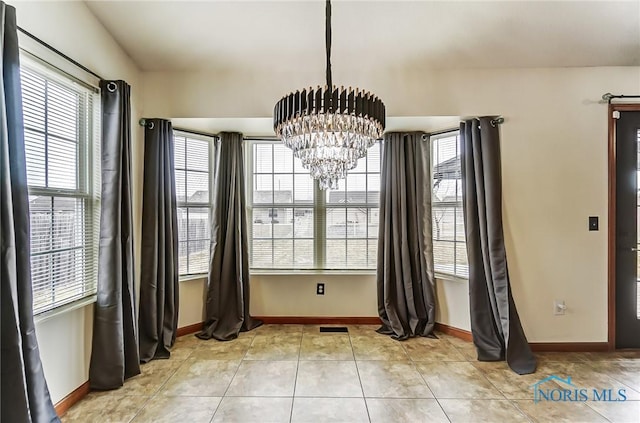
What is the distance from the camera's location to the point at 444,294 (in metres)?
2.94

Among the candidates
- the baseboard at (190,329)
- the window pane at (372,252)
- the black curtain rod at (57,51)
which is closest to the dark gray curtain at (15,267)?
the black curtain rod at (57,51)

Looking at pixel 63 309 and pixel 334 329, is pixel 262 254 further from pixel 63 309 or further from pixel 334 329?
pixel 63 309

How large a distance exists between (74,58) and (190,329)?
8.22 ft

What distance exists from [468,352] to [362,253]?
4.47 ft

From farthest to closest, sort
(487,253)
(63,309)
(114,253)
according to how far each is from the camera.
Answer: (487,253), (114,253), (63,309)

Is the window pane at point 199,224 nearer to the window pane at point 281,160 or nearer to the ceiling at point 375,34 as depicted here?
the window pane at point 281,160

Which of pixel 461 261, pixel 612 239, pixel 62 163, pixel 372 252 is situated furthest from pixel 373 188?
pixel 62 163

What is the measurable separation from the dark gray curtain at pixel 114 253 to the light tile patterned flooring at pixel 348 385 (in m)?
0.20

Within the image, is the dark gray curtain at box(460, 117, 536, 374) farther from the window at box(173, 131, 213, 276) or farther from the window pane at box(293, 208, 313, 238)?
the window at box(173, 131, 213, 276)

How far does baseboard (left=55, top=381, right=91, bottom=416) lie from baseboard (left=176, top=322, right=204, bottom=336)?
0.91 meters

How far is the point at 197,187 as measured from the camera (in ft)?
9.95

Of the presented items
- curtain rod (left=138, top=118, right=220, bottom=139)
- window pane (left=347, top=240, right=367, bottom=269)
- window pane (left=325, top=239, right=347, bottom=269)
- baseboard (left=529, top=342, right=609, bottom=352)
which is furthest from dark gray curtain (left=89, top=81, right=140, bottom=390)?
baseboard (left=529, top=342, right=609, bottom=352)

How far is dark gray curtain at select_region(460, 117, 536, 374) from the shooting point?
93.5 inches

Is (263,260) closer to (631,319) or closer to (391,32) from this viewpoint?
(391,32)
